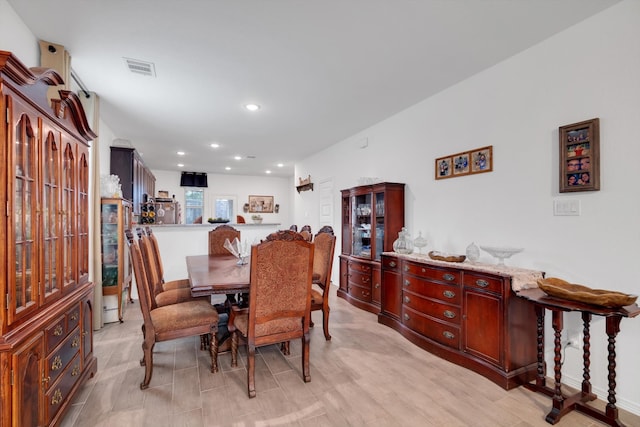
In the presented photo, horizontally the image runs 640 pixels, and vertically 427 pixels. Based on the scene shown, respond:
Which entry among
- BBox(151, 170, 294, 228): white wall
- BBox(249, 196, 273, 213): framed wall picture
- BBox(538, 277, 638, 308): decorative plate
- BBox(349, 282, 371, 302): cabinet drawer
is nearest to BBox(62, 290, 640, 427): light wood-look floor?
BBox(538, 277, 638, 308): decorative plate

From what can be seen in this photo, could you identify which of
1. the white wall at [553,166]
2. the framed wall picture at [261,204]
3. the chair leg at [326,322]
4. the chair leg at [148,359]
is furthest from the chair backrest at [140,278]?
the framed wall picture at [261,204]

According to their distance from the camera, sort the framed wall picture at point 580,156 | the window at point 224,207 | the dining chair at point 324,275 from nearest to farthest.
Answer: the framed wall picture at point 580,156
the dining chair at point 324,275
the window at point 224,207

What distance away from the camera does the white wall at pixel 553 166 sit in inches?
76.5

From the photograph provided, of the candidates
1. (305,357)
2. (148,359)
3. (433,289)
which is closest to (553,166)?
(433,289)

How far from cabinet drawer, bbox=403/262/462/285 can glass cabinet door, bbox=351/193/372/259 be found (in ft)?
3.47

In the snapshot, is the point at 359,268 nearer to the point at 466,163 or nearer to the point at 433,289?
the point at 433,289

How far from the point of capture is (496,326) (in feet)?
7.46

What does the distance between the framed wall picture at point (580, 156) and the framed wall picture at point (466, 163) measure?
60 centimetres

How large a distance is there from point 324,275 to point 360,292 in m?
1.39

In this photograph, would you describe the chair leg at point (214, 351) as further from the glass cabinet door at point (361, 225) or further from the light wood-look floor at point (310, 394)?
the glass cabinet door at point (361, 225)

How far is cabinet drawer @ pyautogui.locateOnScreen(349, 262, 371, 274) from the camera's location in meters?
4.07

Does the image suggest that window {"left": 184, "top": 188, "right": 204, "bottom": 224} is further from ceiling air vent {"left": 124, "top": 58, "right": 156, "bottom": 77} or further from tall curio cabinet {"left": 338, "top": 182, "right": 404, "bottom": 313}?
ceiling air vent {"left": 124, "top": 58, "right": 156, "bottom": 77}

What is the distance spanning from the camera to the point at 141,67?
9.05 ft

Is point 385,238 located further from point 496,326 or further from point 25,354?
point 25,354
